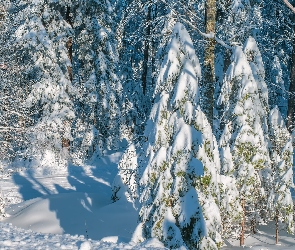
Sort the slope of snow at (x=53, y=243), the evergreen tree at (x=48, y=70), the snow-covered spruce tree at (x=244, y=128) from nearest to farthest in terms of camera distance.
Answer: the slope of snow at (x=53, y=243)
the snow-covered spruce tree at (x=244, y=128)
the evergreen tree at (x=48, y=70)

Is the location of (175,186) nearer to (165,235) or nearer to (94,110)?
(165,235)

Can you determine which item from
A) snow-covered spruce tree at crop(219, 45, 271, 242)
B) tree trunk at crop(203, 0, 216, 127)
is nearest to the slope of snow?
tree trunk at crop(203, 0, 216, 127)

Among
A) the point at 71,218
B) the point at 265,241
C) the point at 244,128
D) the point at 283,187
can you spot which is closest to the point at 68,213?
the point at 71,218

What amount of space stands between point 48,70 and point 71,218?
32.1 feet

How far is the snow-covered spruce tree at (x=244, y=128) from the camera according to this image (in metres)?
9.56

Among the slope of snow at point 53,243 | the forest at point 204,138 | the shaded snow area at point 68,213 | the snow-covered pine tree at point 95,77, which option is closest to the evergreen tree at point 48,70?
the snow-covered pine tree at point 95,77

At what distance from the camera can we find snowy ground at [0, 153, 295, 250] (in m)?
6.62

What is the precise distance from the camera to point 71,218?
503 inches

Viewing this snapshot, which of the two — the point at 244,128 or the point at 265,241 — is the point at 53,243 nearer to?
the point at 244,128

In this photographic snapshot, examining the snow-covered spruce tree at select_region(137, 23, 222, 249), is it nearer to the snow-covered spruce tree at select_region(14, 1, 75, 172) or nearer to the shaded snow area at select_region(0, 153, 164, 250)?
the shaded snow area at select_region(0, 153, 164, 250)

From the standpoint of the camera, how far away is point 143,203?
8.27 metres

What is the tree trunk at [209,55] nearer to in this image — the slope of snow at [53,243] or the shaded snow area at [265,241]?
the slope of snow at [53,243]

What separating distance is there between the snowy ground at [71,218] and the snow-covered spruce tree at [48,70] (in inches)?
66.4

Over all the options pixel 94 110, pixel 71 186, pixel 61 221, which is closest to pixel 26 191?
pixel 71 186
